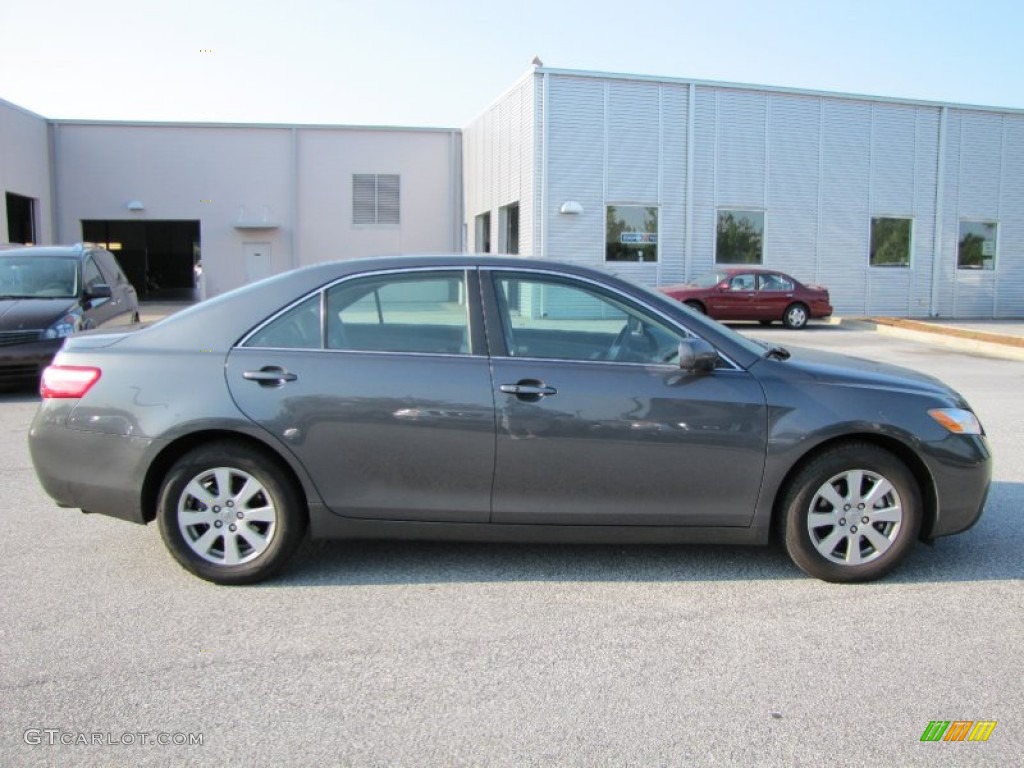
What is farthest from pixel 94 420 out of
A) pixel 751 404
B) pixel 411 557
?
pixel 751 404

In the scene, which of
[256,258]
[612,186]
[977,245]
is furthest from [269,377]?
[256,258]

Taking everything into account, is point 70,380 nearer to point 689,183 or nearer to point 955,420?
point 955,420

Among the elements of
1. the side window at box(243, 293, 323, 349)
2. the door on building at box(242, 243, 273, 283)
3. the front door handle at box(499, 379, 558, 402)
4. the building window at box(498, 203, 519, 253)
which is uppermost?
the building window at box(498, 203, 519, 253)

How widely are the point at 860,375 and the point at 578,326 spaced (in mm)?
1458

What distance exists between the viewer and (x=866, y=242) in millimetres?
26453

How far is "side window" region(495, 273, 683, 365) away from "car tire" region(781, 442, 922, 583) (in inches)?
37.4

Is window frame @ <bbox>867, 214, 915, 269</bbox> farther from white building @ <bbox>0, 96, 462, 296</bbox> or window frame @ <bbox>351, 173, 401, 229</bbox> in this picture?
window frame @ <bbox>351, 173, 401, 229</bbox>

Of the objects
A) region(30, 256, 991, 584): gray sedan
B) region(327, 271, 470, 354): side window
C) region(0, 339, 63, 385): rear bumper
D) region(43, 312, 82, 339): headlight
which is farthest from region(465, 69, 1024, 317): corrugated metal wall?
region(30, 256, 991, 584): gray sedan

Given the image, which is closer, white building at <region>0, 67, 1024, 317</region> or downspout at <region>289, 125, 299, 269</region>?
white building at <region>0, 67, 1024, 317</region>

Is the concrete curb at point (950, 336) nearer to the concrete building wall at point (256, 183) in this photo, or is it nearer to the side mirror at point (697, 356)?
the side mirror at point (697, 356)

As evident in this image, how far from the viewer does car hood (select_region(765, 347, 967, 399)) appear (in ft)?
14.5

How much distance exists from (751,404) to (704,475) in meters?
0.41

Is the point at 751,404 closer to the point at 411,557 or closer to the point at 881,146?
the point at 411,557

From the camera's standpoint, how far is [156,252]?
145 feet
